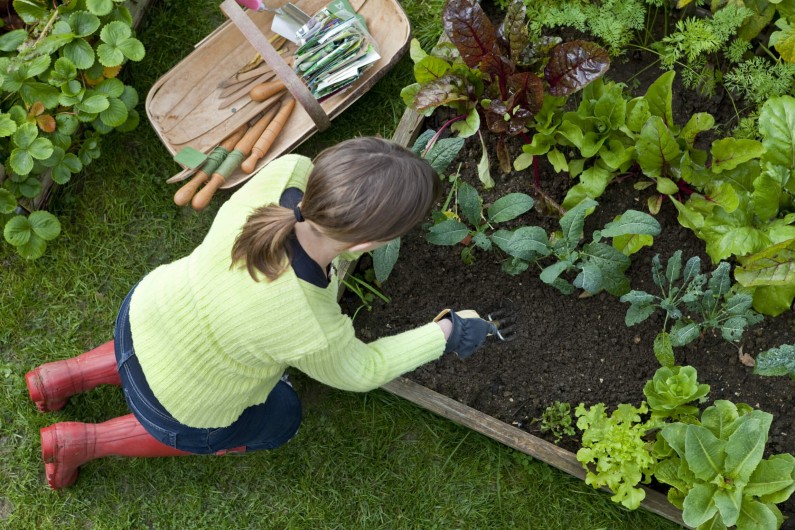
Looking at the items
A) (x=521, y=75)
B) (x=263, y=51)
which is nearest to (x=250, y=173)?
(x=263, y=51)

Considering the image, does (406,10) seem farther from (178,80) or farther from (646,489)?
(646,489)

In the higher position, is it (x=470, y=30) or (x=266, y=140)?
(x=470, y=30)

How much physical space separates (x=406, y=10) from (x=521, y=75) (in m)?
0.87

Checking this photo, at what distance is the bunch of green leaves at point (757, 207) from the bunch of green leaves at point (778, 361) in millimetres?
199

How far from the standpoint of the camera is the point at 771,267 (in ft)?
7.80

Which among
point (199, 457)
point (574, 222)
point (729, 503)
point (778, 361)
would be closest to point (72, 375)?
point (199, 457)

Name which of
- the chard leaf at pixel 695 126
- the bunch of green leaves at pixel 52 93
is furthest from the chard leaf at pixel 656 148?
the bunch of green leaves at pixel 52 93

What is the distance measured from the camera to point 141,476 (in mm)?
3018

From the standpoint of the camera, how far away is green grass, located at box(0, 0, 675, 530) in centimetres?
291

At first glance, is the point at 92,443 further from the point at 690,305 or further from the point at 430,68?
the point at 690,305

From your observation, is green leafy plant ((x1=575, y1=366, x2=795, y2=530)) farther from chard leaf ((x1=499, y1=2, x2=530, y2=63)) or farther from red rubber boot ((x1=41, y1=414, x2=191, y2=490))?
A: red rubber boot ((x1=41, y1=414, x2=191, y2=490))

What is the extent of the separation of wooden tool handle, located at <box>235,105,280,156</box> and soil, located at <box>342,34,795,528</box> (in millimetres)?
635

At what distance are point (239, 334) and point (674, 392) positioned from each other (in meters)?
1.30

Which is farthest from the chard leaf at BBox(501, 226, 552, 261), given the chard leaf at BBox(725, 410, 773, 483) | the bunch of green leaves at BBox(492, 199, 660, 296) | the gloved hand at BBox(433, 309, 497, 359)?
the chard leaf at BBox(725, 410, 773, 483)
